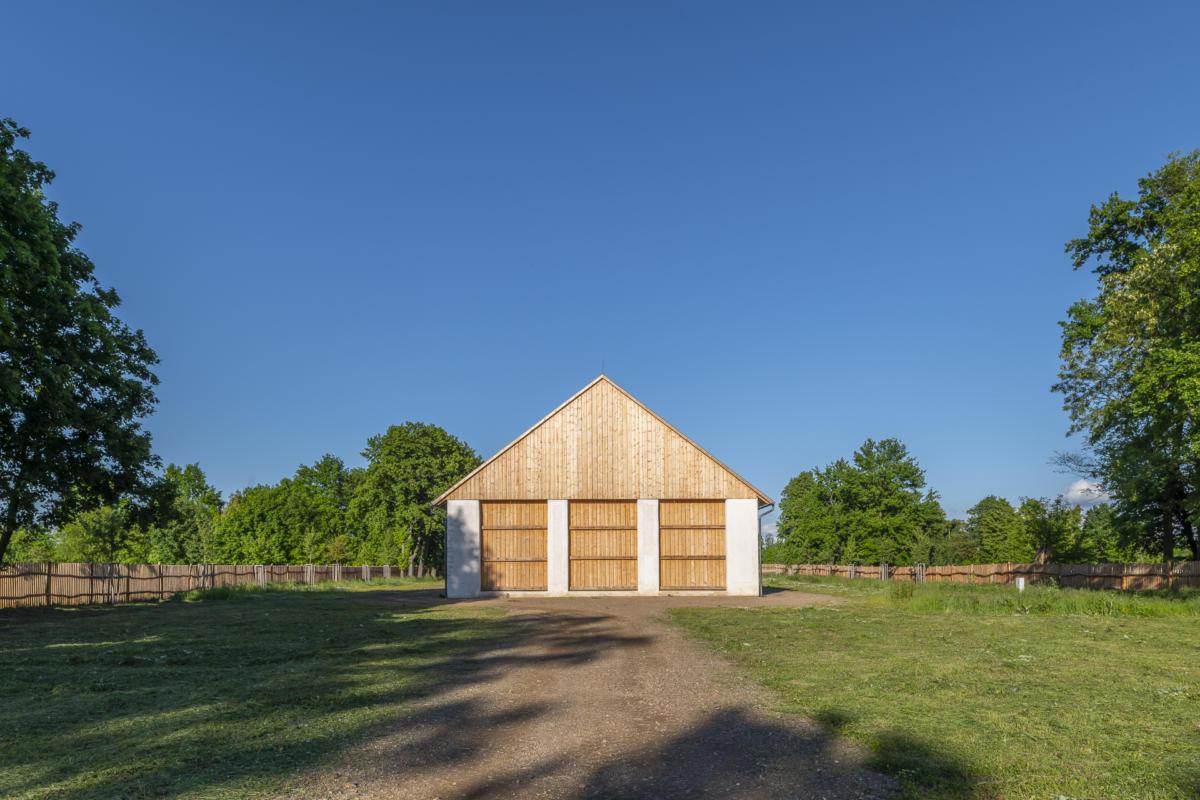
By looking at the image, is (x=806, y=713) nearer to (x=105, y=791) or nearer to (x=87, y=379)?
(x=105, y=791)

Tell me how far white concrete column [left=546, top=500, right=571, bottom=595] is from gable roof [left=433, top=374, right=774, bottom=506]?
0.59 m

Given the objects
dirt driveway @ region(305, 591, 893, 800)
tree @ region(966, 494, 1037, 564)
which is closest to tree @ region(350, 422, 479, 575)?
tree @ region(966, 494, 1037, 564)

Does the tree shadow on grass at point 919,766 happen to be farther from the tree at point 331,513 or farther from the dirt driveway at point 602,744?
the tree at point 331,513

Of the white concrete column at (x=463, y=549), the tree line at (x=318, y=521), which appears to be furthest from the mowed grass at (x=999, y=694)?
the tree line at (x=318, y=521)

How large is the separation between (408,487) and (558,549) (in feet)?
131

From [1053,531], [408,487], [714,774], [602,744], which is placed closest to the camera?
[714,774]

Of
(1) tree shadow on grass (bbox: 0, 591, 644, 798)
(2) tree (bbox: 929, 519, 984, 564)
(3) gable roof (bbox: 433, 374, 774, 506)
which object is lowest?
(2) tree (bbox: 929, 519, 984, 564)

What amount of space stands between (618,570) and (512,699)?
76.2ft

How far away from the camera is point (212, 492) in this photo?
85.8 meters

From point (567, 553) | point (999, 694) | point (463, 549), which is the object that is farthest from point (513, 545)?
point (999, 694)

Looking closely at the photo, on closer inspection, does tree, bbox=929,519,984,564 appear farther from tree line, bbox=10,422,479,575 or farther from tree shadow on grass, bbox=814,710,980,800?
tree shadow on grass, bbox=814,710,980,800

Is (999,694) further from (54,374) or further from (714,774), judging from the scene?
(54,374)

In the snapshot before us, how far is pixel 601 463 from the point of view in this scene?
3247cm

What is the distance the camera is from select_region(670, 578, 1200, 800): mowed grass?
6.25 m
